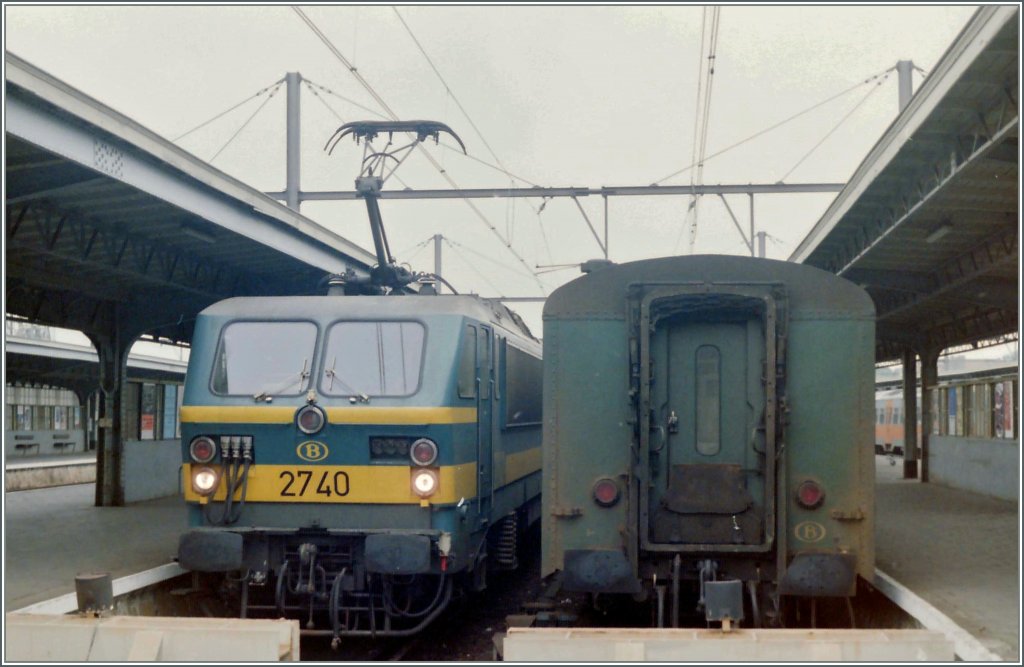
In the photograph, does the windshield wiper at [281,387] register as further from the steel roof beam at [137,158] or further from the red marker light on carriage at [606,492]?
the steel roof beam at [137,158]

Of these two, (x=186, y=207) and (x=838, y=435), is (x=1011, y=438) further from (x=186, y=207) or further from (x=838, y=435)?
(x=186, y=207)

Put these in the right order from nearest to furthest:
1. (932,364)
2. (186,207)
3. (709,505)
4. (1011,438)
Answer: (709,505), (186,207), (1011,438), (932,364)

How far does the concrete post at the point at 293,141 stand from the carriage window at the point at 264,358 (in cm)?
925

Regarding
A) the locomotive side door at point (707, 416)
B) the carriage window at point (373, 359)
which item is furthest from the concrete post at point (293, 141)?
the locomotive side door at point (707, 416)

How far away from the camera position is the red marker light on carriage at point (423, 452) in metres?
8.03

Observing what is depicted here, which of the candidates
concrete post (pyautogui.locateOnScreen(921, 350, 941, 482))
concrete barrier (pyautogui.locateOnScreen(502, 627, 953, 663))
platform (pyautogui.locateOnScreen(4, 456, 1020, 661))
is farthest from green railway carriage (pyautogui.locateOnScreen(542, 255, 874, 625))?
concrete post (pyautogui.locateOnScreen(921, 350, 941, 482))

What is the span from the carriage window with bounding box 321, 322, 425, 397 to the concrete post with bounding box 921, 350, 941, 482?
53.3 feet

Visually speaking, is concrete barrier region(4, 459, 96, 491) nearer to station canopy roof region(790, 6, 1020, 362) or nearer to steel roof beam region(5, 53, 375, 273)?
steel roof beam region(5, 53, 375, 273)

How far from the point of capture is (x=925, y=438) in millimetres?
22500

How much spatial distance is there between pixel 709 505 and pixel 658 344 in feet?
3.90

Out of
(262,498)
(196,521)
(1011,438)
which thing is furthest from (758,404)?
(1011,438)

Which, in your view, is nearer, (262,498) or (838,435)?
(838,435)

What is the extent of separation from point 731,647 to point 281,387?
4.24 metres

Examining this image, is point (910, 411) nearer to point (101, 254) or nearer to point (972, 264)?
point (972, 264)
